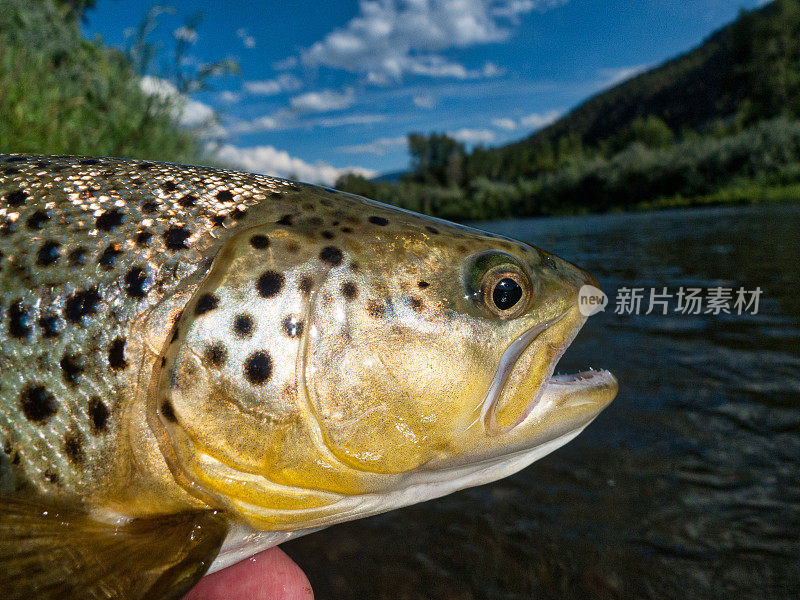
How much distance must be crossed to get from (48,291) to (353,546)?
92.0 inches

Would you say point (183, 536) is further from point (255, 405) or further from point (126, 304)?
point (126, 304)

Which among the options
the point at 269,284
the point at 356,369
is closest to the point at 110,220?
the point at 269,284

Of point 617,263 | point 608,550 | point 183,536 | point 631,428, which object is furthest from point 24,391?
point 617,263

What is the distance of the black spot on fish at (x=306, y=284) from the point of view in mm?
1449

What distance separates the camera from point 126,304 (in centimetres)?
137

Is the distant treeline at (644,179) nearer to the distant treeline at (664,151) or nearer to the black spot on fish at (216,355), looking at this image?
the distant treeline at (664,151)

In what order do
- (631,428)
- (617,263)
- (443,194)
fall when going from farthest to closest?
(443,194)
(617,263)
(631,428)

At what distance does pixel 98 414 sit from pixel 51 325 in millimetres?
286

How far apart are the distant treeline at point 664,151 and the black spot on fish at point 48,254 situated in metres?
17.0

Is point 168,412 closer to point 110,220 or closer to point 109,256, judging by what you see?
point 109,256

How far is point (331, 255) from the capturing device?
5.00 feet

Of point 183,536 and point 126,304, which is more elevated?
point 126,304

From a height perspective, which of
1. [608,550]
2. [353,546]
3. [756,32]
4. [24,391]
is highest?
[756,32]

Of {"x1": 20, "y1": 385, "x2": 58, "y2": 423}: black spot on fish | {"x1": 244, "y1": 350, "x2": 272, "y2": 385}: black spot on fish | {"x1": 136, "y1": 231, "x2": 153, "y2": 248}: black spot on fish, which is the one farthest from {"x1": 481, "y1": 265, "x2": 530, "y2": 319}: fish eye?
{"x1": 20, "y1": 385, "x2": 58, "y2": 423}: black spot on fish
